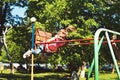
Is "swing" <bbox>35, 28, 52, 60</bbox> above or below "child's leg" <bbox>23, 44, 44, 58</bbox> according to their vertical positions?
above

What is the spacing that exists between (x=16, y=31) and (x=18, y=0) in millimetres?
2905

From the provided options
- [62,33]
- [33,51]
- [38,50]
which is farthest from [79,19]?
[33,51]

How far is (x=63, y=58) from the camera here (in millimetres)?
28188

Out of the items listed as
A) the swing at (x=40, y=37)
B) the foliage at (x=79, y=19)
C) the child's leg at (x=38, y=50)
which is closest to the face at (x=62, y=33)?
the swing at (x=40, y=37)

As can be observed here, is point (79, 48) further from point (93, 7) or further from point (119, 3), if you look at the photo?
point (119, 3)

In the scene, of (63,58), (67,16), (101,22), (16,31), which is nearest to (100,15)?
(101,22)

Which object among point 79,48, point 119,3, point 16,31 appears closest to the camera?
point 79,48

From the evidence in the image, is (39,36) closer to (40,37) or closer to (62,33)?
(40,37)

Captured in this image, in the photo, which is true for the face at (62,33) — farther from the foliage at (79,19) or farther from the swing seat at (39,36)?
the foliage at (79,19)

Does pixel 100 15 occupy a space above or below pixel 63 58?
above

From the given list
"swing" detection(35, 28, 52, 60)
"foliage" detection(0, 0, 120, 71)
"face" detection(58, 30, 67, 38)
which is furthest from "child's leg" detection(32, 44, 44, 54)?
"foliage" detection(0, 0, 120, 71)

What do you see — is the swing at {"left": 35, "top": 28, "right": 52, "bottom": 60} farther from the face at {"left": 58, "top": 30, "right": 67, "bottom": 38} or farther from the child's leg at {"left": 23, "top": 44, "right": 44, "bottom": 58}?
the face at {"left": 58, "top": 30, "right": 67, "bottom": 38}

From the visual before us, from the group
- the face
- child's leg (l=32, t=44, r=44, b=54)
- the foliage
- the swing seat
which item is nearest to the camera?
child's leg (l=32, t=44, r=44, b=54)

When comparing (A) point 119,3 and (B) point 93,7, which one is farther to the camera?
(A) point 119,3
